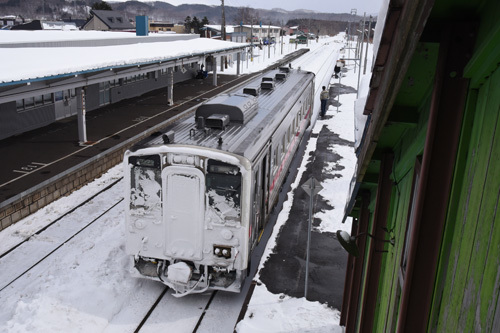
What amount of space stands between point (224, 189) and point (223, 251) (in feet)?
4.14

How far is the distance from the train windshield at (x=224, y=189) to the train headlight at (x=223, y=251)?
576 mm

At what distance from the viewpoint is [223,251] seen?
30.5 ft

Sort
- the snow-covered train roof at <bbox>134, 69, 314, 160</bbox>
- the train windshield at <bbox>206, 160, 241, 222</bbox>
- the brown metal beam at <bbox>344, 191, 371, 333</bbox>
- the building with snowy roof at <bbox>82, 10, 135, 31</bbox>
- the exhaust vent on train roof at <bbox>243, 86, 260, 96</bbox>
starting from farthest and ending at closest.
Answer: the building with snowy roof at <bbox>82, 10, 135, 31</bbox>, the exhaust vent on train roof at <bbox>243, 86, 260, 96</bbox>, the snow-covered train roof at <bbox>134, 69, 314, 160</bbox>, the train windshield at <bbox>206, 160, 241, 222</bbox>, the brown metal beam at <bbox>344, 191, 371, 333</bbox>

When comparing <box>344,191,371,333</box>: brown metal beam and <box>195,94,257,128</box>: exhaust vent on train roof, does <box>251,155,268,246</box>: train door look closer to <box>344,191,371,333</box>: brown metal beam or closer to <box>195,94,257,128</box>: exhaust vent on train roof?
<box>195,94,257,128</box>: exhaust vent on train roof

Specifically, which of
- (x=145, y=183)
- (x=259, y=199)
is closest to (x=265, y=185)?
(x=259, y=199)

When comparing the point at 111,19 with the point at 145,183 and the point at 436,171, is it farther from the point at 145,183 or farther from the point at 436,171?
the point at 436,171

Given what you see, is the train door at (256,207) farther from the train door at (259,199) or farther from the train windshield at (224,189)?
the train windshield at (224,189)

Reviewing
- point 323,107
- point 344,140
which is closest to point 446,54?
point 344,140

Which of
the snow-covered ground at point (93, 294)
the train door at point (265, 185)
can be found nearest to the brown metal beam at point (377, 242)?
the snow-covered ground at point (93, 294)

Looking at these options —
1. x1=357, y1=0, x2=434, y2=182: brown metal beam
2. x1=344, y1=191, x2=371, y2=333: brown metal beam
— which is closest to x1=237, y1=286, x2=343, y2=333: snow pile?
x1=344, y1=191, x2=371, y2=333: brown metal beam

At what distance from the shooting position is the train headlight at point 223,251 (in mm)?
9281

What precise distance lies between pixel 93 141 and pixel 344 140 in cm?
1216

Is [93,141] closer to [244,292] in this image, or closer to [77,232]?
[77,232]

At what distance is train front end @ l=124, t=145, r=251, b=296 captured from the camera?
899 centimetres
